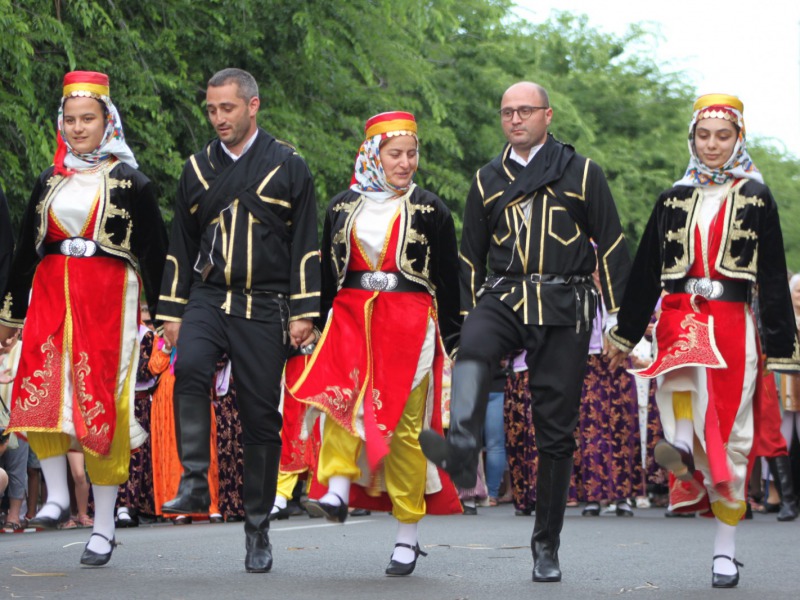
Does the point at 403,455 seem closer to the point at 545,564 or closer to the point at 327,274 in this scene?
the point at 545,564

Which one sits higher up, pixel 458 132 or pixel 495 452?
→ pixel 458 132

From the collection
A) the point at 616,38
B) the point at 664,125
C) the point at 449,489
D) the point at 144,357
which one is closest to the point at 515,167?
the point at 449,489

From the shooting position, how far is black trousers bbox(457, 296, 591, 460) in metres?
7.75

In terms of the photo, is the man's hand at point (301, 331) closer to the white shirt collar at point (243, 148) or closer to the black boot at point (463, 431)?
the black boot at point (463, 431)

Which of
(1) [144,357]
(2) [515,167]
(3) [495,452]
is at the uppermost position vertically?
(2) [515,167]

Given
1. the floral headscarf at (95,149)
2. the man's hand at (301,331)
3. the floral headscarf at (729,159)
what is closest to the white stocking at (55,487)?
the man's hand at (301,331)

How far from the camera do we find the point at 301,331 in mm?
7875

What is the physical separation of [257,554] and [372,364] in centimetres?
113

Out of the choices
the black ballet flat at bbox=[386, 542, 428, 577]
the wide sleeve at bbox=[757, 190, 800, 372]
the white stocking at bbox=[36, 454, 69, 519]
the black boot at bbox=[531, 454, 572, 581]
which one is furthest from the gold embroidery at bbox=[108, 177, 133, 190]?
the wide sleeve at bbox=[757, 190, 800, 372]

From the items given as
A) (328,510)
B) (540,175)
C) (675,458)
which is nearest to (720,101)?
(540,175)

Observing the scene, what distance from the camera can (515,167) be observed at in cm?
803

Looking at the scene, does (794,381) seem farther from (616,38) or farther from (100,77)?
(616,38)

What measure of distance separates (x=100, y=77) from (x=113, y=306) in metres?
1.20

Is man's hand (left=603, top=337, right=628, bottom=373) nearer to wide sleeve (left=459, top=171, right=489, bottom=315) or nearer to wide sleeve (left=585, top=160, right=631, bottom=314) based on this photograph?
wide sleeve (left=585, top=160, right=631, bottom=314)
